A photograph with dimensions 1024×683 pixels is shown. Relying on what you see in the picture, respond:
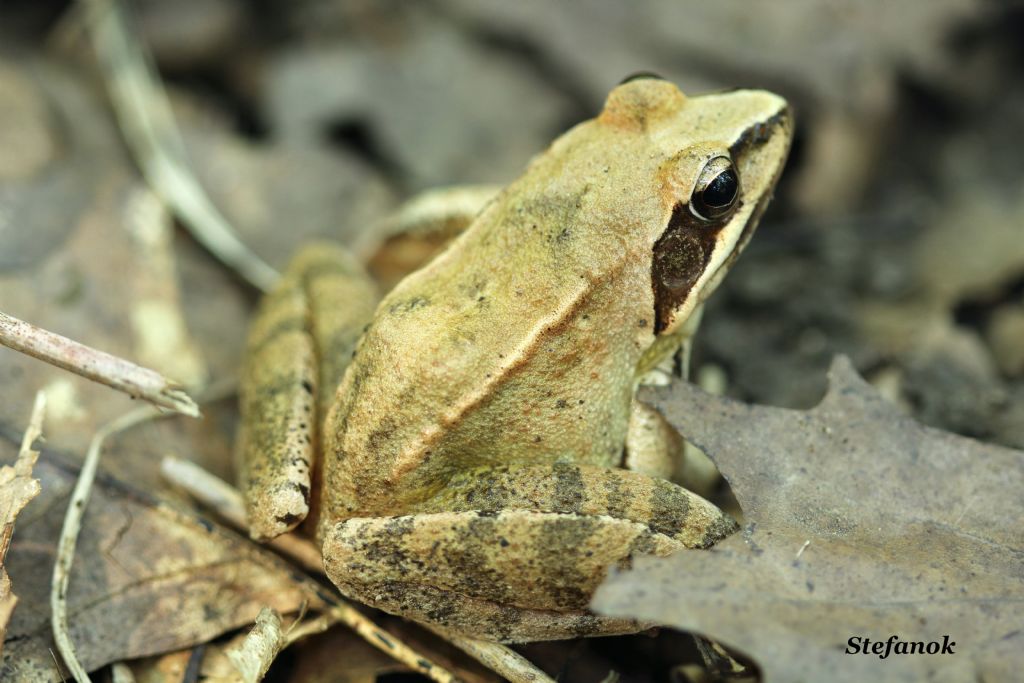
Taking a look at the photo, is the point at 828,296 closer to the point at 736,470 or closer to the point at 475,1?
the point at 736,470

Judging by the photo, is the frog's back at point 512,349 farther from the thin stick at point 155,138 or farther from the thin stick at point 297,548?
the thin stick at point 155,138

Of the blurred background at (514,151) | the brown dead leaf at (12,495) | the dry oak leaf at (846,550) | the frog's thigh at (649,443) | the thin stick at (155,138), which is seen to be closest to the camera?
the dry oak leaf at (846,550)

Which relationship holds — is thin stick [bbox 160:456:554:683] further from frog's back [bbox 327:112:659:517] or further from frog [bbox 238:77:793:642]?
frog's back [bbox 327:112:659:517]

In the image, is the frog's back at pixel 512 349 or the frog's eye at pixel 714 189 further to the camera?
the frog's eye at pixel 714 189

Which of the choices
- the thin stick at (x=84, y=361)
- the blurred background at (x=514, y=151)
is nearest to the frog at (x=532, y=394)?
the thin stick at (x=84, y=361)

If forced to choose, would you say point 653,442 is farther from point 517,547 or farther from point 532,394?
point 517,547

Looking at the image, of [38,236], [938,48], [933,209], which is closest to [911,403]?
[933,209]
